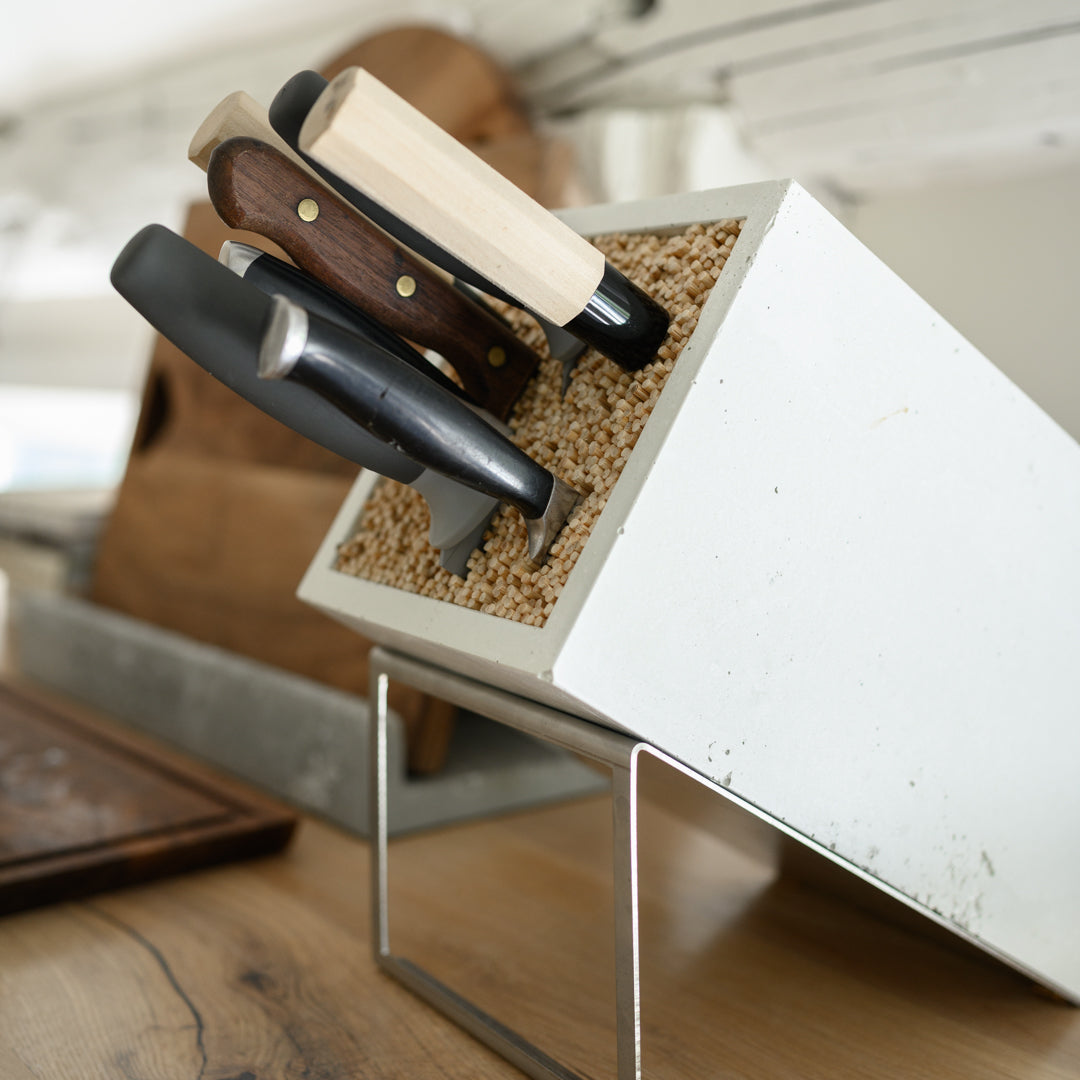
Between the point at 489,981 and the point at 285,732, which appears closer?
the point at 489,981

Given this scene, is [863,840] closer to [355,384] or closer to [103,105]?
[355,384]

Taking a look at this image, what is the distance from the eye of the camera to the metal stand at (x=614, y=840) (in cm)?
38

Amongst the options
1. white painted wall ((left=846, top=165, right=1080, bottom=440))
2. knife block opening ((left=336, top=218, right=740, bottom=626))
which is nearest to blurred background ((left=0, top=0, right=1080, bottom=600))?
white painted wall ((left=846, top=165, right=1080, bottom=440))

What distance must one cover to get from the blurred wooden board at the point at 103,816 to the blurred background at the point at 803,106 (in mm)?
413

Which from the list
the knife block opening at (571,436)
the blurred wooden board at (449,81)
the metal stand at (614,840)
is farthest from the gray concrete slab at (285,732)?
the blurred wooden board at (449,81)

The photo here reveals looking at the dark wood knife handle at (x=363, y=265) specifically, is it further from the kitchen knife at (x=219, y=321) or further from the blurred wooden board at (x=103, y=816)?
the blurred wooden board at (x=103, y=816)

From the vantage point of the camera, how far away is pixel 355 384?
1.03 feet

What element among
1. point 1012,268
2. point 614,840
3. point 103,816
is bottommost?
point 103,816

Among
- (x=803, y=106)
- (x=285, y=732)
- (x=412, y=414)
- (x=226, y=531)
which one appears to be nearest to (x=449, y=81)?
(x=803, y=106)

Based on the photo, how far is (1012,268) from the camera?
2.34 ft

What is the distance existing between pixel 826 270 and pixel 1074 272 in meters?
0.40

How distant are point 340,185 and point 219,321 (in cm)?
7

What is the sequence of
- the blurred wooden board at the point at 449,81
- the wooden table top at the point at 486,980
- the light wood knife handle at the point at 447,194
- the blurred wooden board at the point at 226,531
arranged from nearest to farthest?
1. the light wood knife handle at the point at 447,194
2. the wooden table top at the point at 486,980
3. the blurred wooden board at the point at 226,531
4. the blurred wooden board at the point at 449,81

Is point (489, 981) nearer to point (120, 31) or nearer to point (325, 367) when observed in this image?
point (325, 367)
